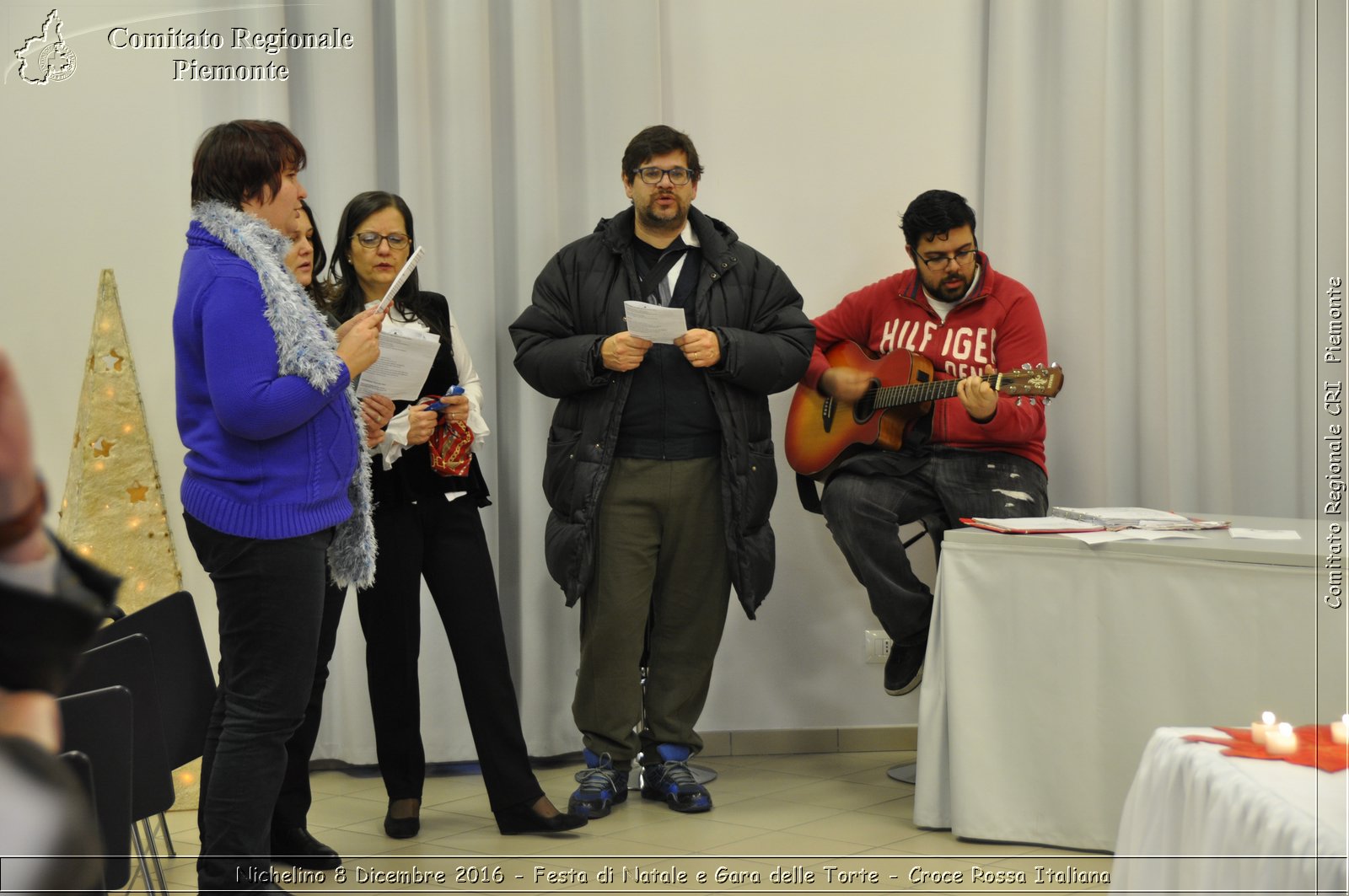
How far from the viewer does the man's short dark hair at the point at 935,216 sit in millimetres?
3807

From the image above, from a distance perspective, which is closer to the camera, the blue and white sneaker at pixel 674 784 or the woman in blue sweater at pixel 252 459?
the woman in blue sweater at pixel 252 459

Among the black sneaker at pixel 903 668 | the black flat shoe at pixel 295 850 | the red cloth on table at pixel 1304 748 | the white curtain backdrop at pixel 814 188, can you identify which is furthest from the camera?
the white curtain backdrop at pixel 814 188

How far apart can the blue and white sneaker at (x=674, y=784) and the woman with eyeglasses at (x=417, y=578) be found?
372mm

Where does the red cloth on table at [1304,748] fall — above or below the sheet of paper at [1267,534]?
below

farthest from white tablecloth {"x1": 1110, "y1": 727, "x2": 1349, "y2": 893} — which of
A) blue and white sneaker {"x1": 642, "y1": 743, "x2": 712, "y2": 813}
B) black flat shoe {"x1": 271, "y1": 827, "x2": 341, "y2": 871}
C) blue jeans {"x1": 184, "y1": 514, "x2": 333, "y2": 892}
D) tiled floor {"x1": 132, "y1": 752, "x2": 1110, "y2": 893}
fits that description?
black flat shoe {"x1": 271, "y1": 827, "x2": 341, "y2": 871}

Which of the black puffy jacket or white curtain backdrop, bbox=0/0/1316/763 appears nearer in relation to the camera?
the black puffy jacket

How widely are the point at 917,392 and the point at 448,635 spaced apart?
1573 mm

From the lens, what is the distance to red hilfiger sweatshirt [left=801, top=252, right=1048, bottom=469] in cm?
374

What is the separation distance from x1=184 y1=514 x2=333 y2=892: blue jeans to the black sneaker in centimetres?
212

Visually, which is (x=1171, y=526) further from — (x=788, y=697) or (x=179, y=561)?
(x=179, y=561)

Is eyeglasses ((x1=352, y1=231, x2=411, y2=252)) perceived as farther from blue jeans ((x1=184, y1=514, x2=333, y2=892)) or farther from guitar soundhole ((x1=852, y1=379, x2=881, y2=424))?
guitar soundhole ((x1=852, y1=379, x2=881, y2=424))

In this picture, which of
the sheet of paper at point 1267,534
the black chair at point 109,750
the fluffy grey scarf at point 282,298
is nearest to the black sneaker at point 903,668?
the sheet of paper at point 1267,534

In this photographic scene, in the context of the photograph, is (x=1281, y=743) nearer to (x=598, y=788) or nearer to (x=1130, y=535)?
(x=1130, y=535)

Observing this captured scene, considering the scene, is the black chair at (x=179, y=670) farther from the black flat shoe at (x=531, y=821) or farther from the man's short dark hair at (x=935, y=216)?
the man's short dark hair at (x=935, y=216)
